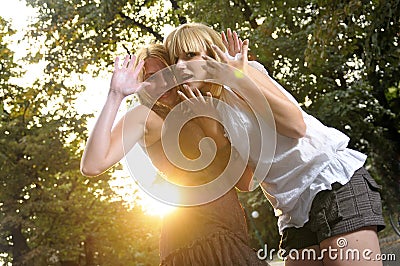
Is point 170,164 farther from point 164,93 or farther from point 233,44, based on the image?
point 233,44

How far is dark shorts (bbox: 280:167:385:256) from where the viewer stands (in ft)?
6.76

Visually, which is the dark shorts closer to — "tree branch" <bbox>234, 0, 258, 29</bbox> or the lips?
the lips

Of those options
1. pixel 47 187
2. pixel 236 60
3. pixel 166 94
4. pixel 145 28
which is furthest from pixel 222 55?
pixel 145 28

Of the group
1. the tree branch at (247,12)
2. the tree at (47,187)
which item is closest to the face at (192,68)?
the tree branch at (247,12)

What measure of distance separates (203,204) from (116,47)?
40.6ft

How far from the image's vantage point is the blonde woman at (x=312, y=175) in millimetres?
2051

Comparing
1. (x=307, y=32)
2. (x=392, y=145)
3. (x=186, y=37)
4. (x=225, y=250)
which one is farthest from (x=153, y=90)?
(x=392, y=145)

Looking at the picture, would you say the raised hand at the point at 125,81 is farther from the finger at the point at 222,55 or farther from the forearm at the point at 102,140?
the finger at the point at 222,55

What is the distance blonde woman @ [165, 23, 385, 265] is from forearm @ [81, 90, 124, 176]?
0.23 meters

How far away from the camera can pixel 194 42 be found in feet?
6.89

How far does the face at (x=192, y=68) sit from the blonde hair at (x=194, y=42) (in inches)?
0.5

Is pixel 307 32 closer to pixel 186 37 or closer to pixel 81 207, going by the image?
pixel 81 207

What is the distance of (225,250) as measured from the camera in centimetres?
195

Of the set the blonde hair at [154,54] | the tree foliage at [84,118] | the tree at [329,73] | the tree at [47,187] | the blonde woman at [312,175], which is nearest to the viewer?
the blonde woman at [312,175]
